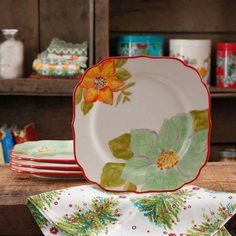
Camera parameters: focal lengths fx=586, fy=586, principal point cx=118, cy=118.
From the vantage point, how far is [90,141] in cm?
97

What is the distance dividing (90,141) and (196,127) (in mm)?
180

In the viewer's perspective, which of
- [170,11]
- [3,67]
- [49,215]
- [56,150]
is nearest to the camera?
[49,215]

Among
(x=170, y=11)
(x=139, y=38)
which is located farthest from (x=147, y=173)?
(x=170, y=11)

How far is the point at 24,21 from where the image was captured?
6.93ft

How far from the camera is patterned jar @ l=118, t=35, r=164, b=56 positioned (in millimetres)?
1942

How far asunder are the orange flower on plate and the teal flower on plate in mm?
77

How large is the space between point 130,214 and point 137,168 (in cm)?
10

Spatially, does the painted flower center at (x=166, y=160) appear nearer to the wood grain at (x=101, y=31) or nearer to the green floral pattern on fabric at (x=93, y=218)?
the green floral pattern on fabric at (x=93, y=218)

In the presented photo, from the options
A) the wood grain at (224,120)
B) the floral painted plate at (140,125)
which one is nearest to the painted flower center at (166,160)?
the floral painted plate at (140,125)

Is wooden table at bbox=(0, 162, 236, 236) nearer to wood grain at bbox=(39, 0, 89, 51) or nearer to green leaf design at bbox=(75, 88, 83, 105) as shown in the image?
green leaf design at bbox=(75, 88, 83, 105)

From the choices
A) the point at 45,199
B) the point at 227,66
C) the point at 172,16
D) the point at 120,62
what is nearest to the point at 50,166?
the point at 45,199

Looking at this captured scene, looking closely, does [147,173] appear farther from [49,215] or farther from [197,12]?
[197,12]

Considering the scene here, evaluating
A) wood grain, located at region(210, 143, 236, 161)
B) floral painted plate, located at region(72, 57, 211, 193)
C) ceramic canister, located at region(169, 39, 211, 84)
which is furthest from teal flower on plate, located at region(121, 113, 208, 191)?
wood grain, located at region(210, 143, 236, 161)

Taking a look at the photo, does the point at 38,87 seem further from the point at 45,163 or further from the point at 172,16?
the point at 45,163
